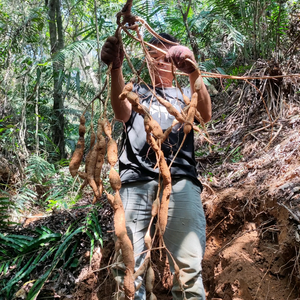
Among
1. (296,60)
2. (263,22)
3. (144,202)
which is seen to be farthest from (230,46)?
(144,202)

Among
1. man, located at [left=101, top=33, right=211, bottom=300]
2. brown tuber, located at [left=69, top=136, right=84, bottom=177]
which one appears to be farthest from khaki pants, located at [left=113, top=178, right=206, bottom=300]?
brown tuber, located at [left=69, top=136, right=84, bottom=177]

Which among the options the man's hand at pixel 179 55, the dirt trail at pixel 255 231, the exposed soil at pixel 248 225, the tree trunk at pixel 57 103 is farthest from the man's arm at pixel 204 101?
the tree trunk at pixel 57 103

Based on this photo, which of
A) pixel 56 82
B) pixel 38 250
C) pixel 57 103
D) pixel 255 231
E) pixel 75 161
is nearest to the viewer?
pixel 75 161

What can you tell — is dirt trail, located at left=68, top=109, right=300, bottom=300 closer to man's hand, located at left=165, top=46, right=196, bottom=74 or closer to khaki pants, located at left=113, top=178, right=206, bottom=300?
khaki pants, located at left=113, top=178, right=206, bottom=300

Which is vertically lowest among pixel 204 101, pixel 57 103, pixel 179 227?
pixel 179 227

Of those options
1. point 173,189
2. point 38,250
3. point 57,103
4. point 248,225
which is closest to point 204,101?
point 173,189

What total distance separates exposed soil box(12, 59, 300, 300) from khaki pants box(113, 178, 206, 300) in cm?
24

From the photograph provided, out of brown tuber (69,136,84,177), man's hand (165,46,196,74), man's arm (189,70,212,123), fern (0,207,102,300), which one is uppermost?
man's hand (165,46,196,74)

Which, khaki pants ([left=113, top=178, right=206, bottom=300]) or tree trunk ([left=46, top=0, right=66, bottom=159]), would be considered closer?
khaki pants ([left=113, top=178, right=206, bottom=300])

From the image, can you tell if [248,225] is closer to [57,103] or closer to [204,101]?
[204,101]

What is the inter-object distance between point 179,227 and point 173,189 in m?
0.22

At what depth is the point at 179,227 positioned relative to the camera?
1523mm

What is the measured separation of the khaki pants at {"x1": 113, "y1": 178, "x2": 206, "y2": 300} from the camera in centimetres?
145

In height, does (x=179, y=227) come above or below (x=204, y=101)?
below
